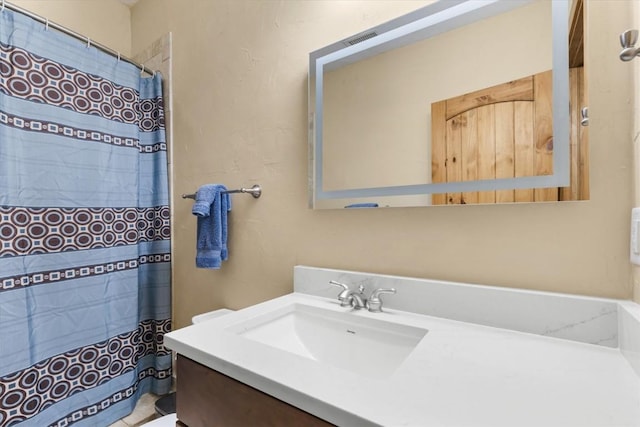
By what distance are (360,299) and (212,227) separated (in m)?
0.74

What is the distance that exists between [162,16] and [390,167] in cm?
176

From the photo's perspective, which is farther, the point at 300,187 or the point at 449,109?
the point at 300,187

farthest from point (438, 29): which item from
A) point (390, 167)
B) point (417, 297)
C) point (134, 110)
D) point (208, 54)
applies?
point (134, 110)

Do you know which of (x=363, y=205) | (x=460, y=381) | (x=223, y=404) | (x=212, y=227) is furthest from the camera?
(x=212, y=227)

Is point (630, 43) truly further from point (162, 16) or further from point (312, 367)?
point (162, 16)

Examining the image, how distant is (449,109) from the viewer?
2.97 ft

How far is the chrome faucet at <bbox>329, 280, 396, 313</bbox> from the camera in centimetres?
93

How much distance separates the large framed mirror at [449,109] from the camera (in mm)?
766

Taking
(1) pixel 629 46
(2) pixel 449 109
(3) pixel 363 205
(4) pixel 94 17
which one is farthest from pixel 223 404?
(4) pixel 94 17

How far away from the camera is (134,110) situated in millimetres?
1665

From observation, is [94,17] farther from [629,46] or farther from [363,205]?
[629,46]

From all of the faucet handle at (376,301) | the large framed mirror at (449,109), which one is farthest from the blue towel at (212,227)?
the faucet handle at (376,301)

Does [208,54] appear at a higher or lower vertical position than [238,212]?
higher

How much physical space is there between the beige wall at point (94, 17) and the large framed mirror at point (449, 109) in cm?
166
